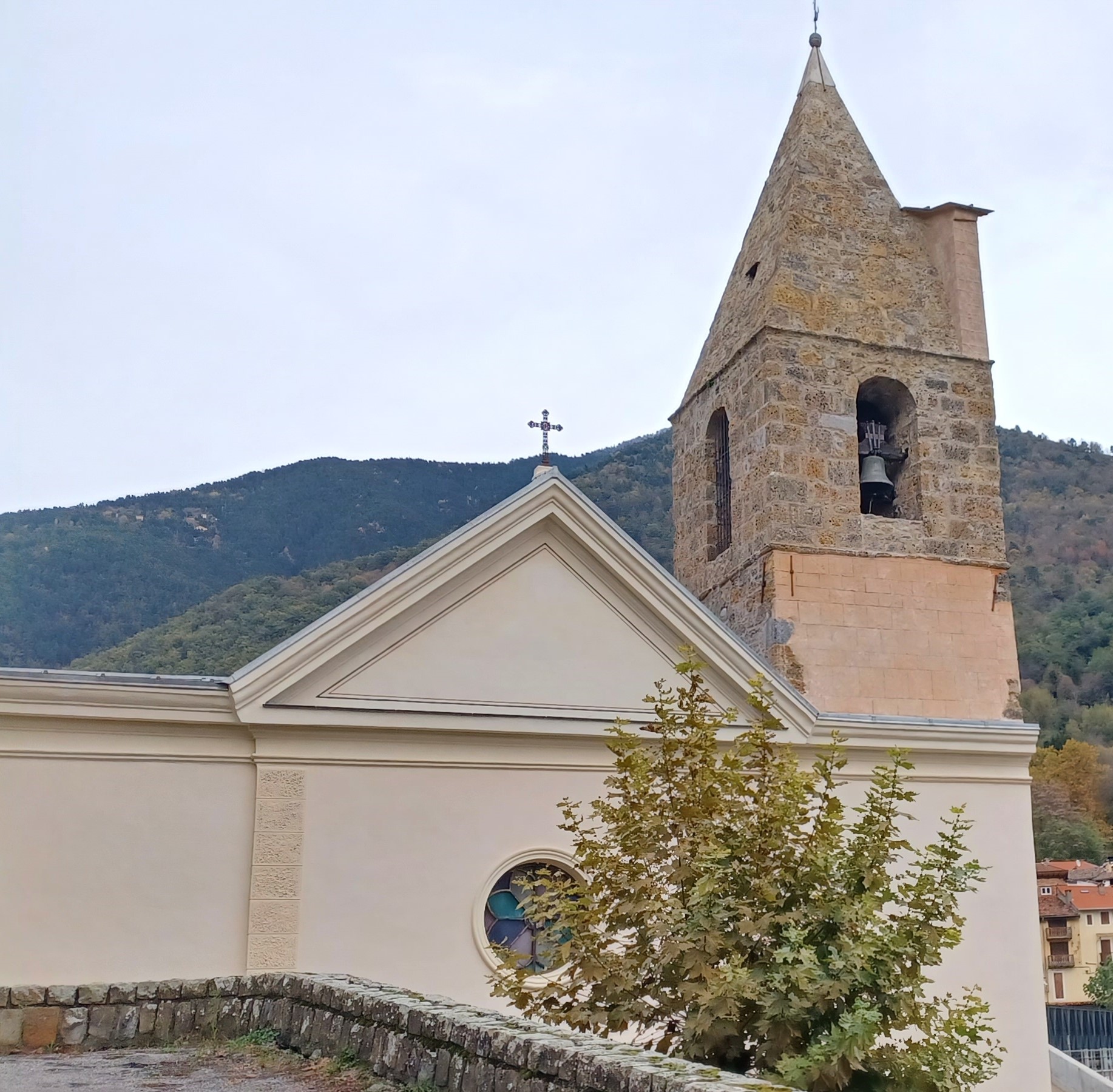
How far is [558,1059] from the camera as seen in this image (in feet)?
16.3

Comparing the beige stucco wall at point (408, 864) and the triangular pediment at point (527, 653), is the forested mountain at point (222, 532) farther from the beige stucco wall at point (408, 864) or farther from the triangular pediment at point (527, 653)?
the beige stucco wall at point (408, 864)

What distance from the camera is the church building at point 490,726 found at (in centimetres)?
988

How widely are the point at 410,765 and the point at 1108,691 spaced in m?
55.6

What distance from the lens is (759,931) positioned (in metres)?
6.78

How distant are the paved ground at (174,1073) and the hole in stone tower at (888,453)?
455 inches

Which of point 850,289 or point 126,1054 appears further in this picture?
point 850,289

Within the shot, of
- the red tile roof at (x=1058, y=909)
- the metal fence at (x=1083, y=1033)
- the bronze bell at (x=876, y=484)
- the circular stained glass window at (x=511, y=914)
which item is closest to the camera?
the circular stained glass window at (x=511, y=914)

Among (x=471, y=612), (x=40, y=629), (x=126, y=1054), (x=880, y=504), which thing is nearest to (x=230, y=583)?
(x=40, y=629)

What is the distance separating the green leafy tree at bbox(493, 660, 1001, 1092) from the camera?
656 cm

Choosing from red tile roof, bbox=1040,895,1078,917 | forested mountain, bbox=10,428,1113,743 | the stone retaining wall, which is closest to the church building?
the stone retaining wall

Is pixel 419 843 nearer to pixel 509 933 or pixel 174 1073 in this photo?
pixel 509 933

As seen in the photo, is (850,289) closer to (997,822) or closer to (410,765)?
(997,822)

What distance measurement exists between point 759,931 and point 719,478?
12.0m

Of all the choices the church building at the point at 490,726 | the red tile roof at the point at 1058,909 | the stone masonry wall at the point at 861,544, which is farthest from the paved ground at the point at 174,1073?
the red tile roof at the point at 1058,909
